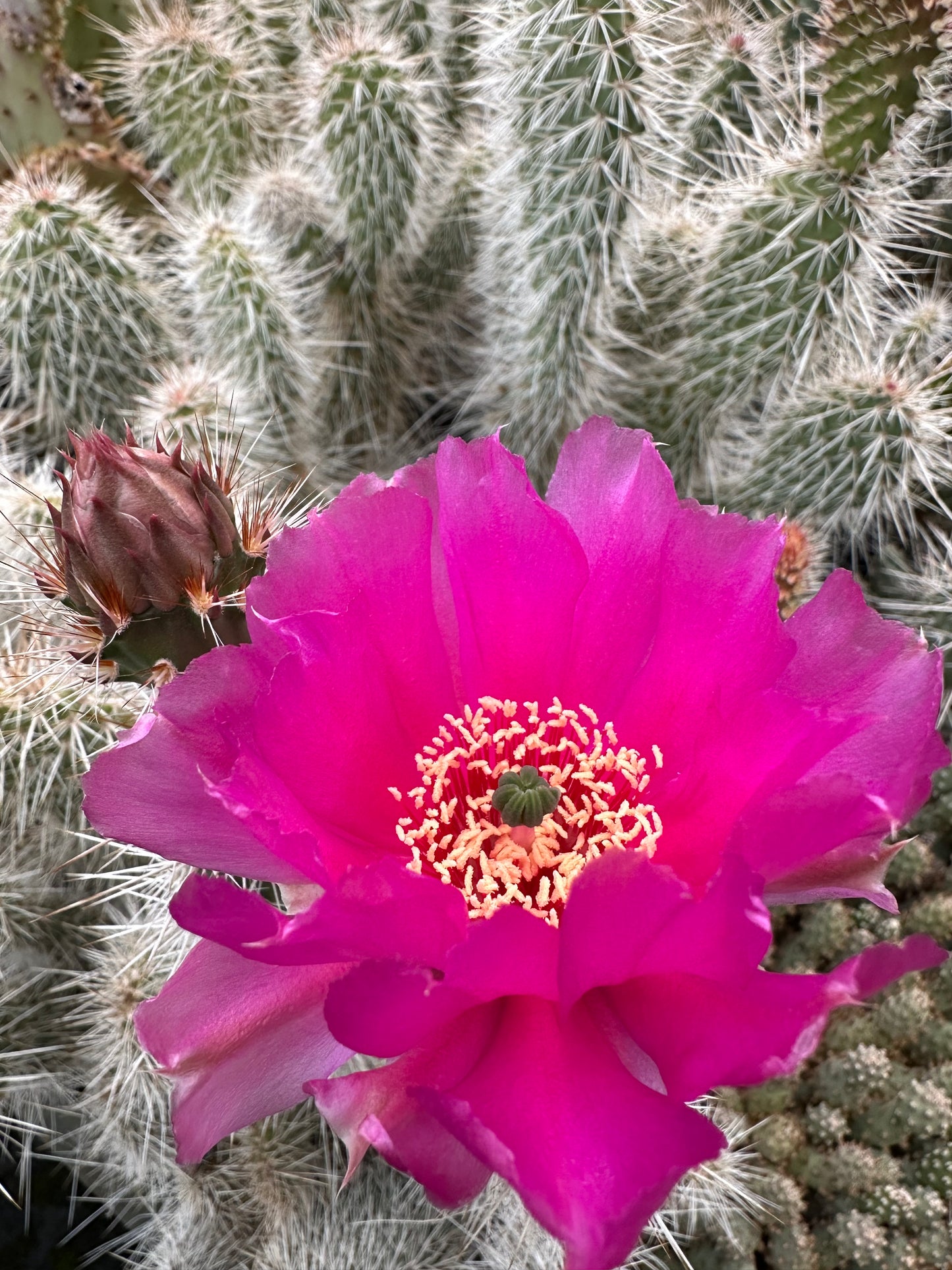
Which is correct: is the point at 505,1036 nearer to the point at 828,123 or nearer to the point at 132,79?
the point at 828,123

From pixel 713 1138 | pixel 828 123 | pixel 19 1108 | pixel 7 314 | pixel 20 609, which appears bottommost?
pixel 19 1108

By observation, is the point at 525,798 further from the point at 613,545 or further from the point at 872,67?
the point at 872,67

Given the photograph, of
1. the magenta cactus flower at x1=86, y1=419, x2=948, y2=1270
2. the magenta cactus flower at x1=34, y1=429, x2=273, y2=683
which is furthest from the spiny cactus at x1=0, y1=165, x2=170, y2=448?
the magenta cactus flower at x1=86, y1=419, x2=948, y2=1270

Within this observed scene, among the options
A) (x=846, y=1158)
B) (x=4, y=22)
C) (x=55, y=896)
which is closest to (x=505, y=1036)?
(x=846, y=1158)

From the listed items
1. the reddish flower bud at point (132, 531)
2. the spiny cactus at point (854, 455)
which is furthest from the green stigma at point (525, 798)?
the spiny cactus at point (854, 455)

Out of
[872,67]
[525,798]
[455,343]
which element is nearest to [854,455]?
[872,67]
